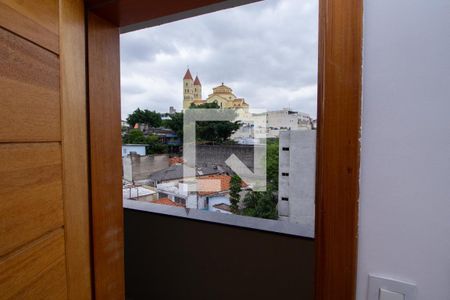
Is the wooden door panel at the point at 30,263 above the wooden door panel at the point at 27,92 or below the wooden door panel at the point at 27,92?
below

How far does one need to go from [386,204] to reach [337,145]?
0.48ft

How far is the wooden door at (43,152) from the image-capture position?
Answer: 0.44 m

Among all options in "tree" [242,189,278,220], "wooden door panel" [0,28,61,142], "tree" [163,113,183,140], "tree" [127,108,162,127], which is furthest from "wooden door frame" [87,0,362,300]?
"tree" [127,108,162,127]

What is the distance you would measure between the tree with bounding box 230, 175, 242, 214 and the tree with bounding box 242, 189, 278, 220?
75mm

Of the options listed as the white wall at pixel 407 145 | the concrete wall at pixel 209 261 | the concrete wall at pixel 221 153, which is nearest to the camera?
the white wall at pixel 407 145

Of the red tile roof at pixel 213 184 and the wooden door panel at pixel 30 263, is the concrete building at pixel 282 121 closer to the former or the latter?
the red tile roof at pixel 213 184

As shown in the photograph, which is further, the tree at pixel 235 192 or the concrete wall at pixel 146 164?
the concrete wall at pixel 146 164

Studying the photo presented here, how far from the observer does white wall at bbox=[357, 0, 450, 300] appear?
411 mm

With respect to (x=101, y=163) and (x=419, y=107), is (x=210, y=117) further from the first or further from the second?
(x=419, y=107)

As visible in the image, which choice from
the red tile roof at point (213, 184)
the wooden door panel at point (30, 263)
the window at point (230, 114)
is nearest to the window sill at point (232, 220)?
the window at point (230, 114)

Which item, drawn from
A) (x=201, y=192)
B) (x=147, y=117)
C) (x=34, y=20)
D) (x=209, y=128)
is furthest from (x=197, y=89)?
(x=34, y=20)

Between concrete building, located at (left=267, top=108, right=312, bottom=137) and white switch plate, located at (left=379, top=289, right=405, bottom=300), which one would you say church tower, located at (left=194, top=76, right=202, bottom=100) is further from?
white switch plate, located at (left=379, top=289, right=405, bottom=300)

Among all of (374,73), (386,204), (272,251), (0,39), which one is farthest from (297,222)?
(0,39)

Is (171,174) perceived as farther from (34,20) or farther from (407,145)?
(407,145)
